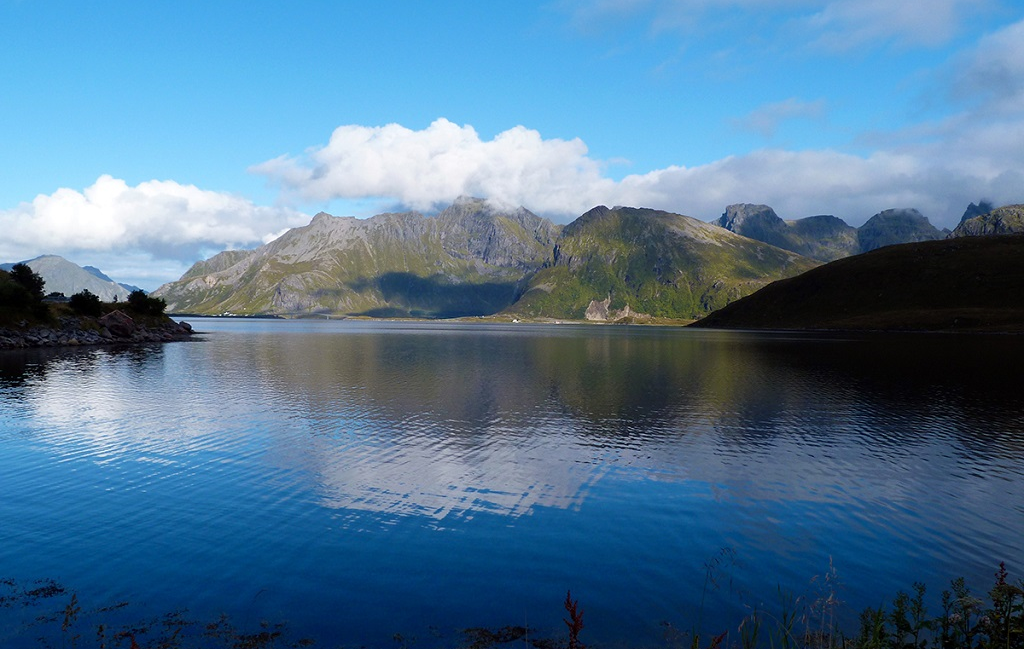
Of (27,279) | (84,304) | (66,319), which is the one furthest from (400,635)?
(27,279)

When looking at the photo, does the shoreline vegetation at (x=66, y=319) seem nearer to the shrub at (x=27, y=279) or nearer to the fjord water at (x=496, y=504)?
the shrub at (x=27, y=279)

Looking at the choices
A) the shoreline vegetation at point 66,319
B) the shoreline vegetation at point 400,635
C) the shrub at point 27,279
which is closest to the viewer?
the shoreline vegetation at point 400,635

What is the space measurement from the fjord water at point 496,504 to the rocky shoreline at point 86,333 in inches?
3633

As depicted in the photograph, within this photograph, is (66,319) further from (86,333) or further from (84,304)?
(84,304)

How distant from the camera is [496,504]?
2956 cm

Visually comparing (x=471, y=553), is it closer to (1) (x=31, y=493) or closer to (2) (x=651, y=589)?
(2) (x=651, y=589)

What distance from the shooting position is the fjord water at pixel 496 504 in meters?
19.5

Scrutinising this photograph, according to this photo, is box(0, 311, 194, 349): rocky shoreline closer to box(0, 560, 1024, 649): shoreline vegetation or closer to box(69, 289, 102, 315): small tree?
box(69, 289, 102, 315): small tree

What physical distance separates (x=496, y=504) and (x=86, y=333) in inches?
6733

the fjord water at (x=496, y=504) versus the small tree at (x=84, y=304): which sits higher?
the small tree at (x=84, y=304)

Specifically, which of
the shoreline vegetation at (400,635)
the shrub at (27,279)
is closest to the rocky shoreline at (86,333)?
the shrub at (27,279)

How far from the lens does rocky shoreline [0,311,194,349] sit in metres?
134

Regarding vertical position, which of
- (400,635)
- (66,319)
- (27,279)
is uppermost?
(27,279)

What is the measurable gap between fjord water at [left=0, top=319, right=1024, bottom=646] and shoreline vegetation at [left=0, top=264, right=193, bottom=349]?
95.4 m
